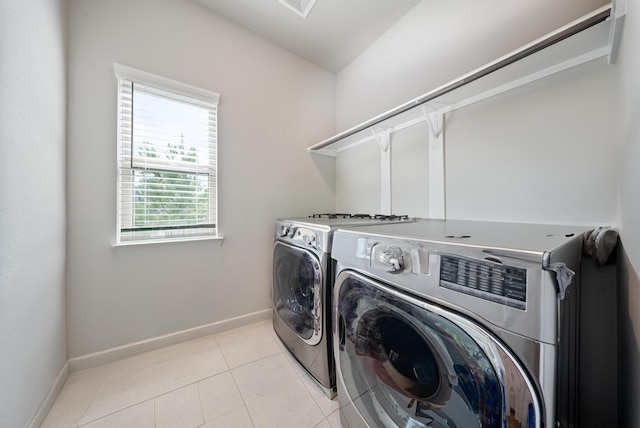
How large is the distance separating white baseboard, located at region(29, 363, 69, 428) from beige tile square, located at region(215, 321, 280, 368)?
32.0 inches

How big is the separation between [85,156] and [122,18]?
3.15ft

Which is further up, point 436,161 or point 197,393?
point 436,161

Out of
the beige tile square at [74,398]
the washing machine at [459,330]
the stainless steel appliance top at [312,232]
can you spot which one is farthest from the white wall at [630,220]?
the beige tile square at [74,398]

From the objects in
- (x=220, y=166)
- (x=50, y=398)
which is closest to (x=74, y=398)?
(x=50, y=398)

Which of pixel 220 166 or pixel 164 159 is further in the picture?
pixel 220 166

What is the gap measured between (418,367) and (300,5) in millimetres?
2331

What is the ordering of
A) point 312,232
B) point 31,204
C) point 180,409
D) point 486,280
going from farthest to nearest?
1. point 312,232
2. point 180,409
3. point 31,204
4. point 486,280

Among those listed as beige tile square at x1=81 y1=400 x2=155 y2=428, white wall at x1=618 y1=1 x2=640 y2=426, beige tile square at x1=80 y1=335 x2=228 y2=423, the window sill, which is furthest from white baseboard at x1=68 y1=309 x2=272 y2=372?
white wall at x1=618 y1=1 x2=640 y2=426

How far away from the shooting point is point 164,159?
63.2 inches

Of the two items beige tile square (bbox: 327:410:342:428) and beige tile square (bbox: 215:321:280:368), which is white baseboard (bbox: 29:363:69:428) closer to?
beige tile square (bbox: 215:321:280:368)

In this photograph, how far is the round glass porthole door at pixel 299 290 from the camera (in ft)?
3.98

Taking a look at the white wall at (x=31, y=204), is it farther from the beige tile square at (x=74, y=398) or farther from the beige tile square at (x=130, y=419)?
the beige tile square at (x=130, y=419)

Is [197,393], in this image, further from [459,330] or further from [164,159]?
[164,159]

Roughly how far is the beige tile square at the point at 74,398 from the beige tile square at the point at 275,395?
2.38 ft
